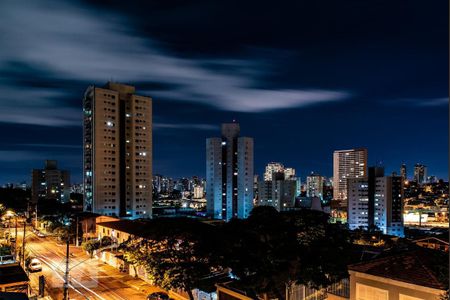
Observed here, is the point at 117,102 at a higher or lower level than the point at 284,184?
higher

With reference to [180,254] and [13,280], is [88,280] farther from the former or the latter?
[180,254]

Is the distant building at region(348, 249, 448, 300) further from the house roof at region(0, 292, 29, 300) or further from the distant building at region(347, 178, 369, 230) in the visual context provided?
the distant building at region(347, 178, 369, 230)

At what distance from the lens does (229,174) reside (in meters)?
97.6

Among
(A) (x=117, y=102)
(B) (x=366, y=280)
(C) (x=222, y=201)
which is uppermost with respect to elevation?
(A) (x=117, y=102)

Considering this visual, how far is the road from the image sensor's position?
2711 centimetres

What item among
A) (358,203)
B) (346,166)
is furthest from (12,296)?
(346,166)

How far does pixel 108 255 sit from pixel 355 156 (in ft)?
550

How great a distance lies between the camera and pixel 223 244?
17.1 metres

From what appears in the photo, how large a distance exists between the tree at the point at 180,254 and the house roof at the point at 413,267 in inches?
286

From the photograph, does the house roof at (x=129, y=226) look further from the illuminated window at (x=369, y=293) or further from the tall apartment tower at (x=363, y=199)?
the tall apartment tower at (x=363, y=199)

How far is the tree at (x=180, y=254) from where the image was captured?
1924 cm

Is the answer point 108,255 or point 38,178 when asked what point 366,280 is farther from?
point 38,178

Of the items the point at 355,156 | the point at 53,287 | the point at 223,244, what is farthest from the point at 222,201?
the point at 355,156

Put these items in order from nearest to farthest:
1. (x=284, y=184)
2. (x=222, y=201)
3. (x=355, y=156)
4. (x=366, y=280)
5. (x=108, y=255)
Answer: (x=366, y=280)
(x=108, y=255)
(x=222, y=201)
(x=284, y=184)
(x=355, y=156)
